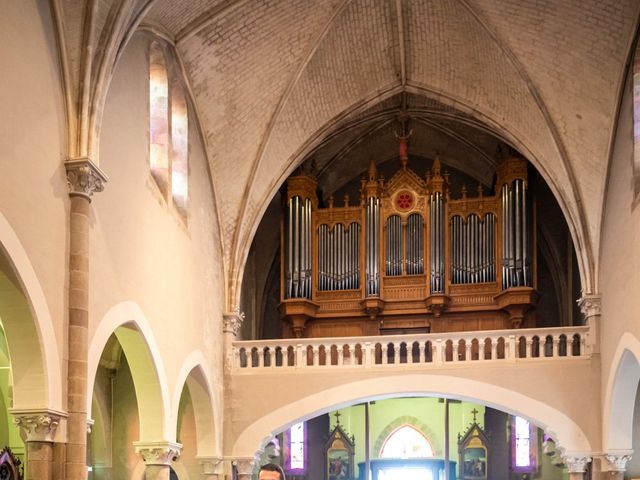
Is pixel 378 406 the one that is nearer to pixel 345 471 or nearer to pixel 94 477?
pixel 345 471

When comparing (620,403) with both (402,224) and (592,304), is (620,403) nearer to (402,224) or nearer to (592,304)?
(592,304)

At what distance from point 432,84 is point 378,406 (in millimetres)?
8853

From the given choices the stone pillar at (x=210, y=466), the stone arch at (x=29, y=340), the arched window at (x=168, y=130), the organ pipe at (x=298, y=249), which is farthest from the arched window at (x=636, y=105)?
the stone arch at (x=29, y=340)

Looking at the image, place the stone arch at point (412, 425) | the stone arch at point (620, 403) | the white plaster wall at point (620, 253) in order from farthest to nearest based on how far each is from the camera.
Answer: the stone arch at point (412, 425), the stone arch at point (620, 403), the white plaster wall at point (620, 253)

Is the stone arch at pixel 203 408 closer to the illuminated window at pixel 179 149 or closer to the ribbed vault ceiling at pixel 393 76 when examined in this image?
the ribbed vault ceiling at pixel 393 76

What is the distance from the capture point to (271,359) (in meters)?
18.8

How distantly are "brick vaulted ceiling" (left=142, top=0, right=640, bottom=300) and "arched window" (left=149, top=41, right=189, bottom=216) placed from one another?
1.42 feet

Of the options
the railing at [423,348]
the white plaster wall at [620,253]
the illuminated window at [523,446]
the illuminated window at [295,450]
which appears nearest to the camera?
the white plaster wall at [620,253]

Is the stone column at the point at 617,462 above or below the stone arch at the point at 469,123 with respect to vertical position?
below

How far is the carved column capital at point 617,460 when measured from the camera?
16969 mm

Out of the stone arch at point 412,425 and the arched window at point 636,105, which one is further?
the stone arch at point 412,425

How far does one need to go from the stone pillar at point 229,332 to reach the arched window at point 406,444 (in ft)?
23.8

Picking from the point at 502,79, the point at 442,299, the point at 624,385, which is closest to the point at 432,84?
the point at 502,79

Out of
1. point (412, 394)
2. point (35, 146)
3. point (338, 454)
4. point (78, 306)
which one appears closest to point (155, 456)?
point (78, 306)
